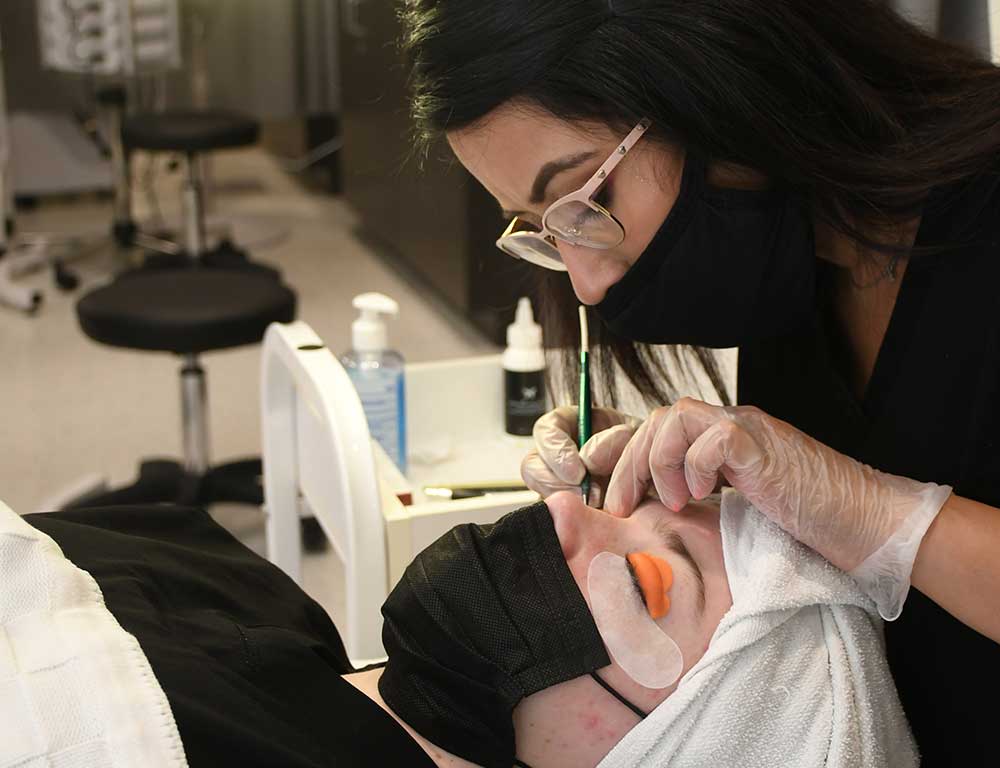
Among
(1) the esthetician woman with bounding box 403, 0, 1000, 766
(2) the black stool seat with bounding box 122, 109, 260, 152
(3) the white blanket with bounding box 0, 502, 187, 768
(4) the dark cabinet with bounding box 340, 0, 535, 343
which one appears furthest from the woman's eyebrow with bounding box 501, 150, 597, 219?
(2) the black stool seat with bounding box 122, 109, 260, 152

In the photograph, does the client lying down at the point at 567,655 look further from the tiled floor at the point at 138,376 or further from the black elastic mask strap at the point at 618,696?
the tiled floor at the point at 138,376

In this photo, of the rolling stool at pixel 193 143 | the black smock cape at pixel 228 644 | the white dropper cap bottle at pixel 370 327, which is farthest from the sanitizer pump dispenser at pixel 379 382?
the rolling stool at pixel 193 143

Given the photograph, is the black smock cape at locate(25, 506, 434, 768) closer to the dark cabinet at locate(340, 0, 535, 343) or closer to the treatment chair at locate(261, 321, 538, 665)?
the treatment chair at locate(261, 321, 538, 665)

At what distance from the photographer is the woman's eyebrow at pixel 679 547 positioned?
3.53 ft

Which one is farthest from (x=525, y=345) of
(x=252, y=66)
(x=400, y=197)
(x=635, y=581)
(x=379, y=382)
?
(x=252, y=66)

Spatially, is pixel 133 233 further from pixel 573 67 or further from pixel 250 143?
pixel 573 67

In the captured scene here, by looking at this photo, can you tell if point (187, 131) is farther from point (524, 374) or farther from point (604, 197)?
point (604, 197)

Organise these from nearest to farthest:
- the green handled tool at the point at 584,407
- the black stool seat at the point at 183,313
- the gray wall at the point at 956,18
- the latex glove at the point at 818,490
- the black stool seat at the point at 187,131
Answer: the latex glove at the point at 818,490
the green handled tool at the point at 584,407
the gray wall at the point at 956,18
the black stool seat at the point at 183,313
the black stool seat at the point at 187,131

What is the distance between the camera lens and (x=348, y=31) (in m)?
4.10

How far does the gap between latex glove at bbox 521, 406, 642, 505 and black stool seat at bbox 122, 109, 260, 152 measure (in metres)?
2.78

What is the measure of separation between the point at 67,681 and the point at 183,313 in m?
1.64

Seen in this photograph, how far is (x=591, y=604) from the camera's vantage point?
1045 millimetres

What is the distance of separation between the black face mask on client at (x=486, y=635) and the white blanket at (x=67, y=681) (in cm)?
23

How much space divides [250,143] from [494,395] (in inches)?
95.0
